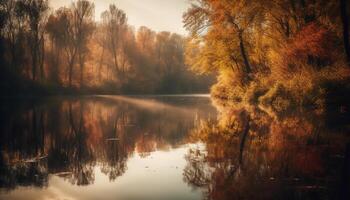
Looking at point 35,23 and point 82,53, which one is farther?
point 82,53

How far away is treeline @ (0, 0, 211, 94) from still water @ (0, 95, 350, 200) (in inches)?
1550

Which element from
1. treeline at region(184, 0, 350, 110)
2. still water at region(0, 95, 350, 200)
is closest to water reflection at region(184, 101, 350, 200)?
still water at region(0, 95, 350, 200)

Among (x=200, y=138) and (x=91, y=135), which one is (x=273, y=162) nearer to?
(x=200, y=138)

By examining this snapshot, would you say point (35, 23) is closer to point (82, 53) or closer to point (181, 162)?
point (82, 53)

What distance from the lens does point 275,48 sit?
28938 mm

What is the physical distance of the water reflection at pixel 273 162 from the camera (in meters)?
6.91

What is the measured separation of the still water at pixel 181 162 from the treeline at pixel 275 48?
556 cm

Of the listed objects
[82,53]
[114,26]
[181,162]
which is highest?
[114,26]

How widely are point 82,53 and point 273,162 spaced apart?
61514mm

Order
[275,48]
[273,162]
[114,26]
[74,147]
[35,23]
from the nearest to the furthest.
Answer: [273,162] < [74,147] < [275,48] < [35,23] < [114,26]

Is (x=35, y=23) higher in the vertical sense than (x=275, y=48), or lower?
higher

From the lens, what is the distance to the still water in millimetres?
7062

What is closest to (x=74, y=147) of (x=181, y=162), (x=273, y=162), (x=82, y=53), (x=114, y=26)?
(x=181, y=162)

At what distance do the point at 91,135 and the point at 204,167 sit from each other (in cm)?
736
